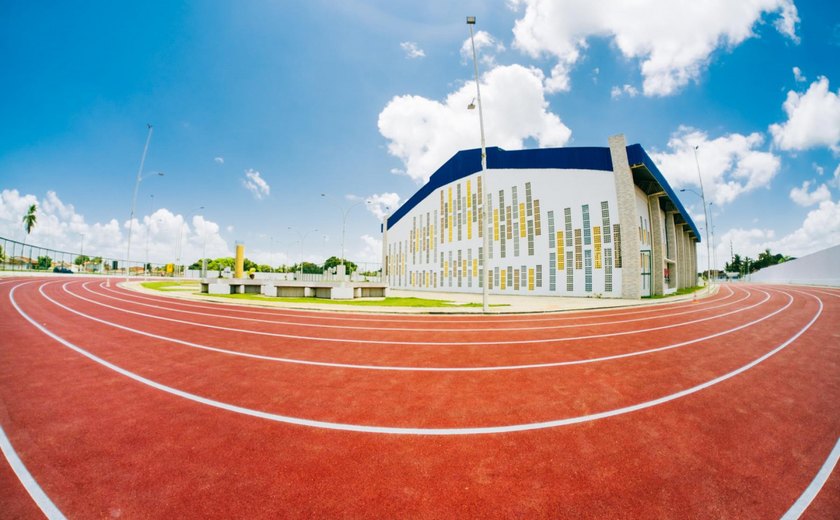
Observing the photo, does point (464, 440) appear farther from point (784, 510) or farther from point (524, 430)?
point (784, 510)

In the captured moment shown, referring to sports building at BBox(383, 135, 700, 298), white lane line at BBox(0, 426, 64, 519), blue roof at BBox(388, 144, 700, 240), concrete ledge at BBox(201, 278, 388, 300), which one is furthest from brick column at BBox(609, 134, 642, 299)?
white lane line at BBox(0, 426, 64, 519)

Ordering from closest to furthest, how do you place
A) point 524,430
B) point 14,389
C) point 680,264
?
point 524,430
point 14,389
point 680,264

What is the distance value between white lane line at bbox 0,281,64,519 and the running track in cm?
2

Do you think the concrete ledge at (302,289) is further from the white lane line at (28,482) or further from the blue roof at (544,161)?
the white lane line at (28,482)

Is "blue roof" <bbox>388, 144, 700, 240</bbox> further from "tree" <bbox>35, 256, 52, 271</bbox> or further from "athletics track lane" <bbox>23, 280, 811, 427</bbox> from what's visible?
"tree" <bbox>35, 256, 52, 271</bbox>

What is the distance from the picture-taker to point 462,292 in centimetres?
3978

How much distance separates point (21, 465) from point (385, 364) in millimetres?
5015

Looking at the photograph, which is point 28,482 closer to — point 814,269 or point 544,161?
point 544,161

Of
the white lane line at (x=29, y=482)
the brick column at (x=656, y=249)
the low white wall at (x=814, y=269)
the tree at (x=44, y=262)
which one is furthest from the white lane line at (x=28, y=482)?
the tree at (x=44, y=262)

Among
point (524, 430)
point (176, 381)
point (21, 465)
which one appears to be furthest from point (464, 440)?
point (176, 381)

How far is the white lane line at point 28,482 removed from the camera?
2555 millimetres

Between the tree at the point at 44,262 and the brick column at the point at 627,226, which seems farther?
the tree at the point at 44,262

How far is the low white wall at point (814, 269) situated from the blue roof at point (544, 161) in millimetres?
22944

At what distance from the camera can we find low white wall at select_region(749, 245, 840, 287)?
45.7 meters
